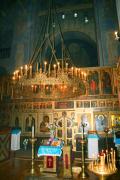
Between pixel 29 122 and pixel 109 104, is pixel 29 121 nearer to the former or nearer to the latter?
pixel 29 122

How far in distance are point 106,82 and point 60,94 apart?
13.5 ft

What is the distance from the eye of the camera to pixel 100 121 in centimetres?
1080

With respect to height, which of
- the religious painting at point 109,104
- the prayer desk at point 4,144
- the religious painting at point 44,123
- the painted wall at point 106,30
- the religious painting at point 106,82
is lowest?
the prayer desk at point 4,144

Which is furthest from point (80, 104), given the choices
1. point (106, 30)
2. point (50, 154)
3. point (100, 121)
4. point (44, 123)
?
point (106, 30)

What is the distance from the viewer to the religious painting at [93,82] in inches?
426

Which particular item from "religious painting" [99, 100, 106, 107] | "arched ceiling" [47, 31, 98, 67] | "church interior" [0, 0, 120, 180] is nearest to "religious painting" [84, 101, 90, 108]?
"church interior" [0, 0, 120, 180]

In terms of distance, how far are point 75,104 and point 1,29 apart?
9.29m

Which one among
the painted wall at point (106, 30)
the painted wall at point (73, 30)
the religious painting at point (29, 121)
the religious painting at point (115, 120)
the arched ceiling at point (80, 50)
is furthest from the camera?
the arched ceiling at point (80, 50)

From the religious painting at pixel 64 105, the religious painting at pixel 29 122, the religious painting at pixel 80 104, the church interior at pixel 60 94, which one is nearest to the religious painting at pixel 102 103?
the church interior at pixel 60 94

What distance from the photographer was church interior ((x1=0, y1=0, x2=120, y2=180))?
19.6 ft

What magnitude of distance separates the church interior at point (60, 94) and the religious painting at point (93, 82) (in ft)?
Answer: 0.20

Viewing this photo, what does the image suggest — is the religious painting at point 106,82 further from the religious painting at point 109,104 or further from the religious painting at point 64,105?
the religious painting at point 64,105

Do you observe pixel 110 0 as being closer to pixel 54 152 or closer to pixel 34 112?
pixel 34 112

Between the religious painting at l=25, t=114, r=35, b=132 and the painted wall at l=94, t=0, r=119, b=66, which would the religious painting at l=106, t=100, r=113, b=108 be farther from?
the religious painting at l=25, t=114, r=35, b=132
